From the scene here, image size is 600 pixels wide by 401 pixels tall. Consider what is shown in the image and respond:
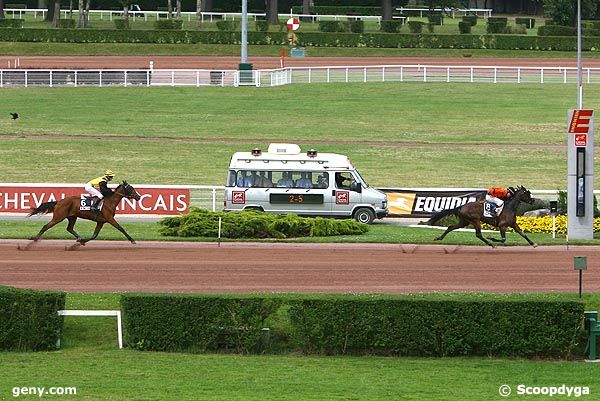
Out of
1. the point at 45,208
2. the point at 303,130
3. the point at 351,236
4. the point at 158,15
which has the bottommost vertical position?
the point at 351,236

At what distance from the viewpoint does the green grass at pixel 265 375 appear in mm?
15648

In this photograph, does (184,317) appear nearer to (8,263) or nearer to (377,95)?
(8,263)

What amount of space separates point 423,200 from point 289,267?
316 inches

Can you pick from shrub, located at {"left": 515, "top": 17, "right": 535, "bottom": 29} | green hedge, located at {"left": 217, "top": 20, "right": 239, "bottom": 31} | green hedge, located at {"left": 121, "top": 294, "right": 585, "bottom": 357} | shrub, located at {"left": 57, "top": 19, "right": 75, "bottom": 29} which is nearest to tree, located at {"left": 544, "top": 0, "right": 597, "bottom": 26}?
shrub, located at {"left": 515, "top": 17, "right": 535, "bottom": 29}

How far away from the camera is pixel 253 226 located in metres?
29.1

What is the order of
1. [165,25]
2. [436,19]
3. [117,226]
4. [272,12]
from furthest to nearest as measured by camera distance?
[436,19], [272,12], [165,25], [117,226]

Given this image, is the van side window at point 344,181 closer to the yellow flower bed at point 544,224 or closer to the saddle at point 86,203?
the yellow flower bed at point 544,224

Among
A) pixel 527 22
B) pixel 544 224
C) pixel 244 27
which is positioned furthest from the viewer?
pixel 527 22

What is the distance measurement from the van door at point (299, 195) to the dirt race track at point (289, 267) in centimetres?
325

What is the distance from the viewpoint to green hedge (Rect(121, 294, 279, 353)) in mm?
18172

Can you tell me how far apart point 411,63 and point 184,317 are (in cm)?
5207

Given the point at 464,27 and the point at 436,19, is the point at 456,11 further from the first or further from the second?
the point at 464,27

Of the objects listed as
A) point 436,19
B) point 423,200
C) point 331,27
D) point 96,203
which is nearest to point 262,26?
point 331,27

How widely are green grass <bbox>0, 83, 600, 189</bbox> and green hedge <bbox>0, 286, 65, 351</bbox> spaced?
69.1ft
